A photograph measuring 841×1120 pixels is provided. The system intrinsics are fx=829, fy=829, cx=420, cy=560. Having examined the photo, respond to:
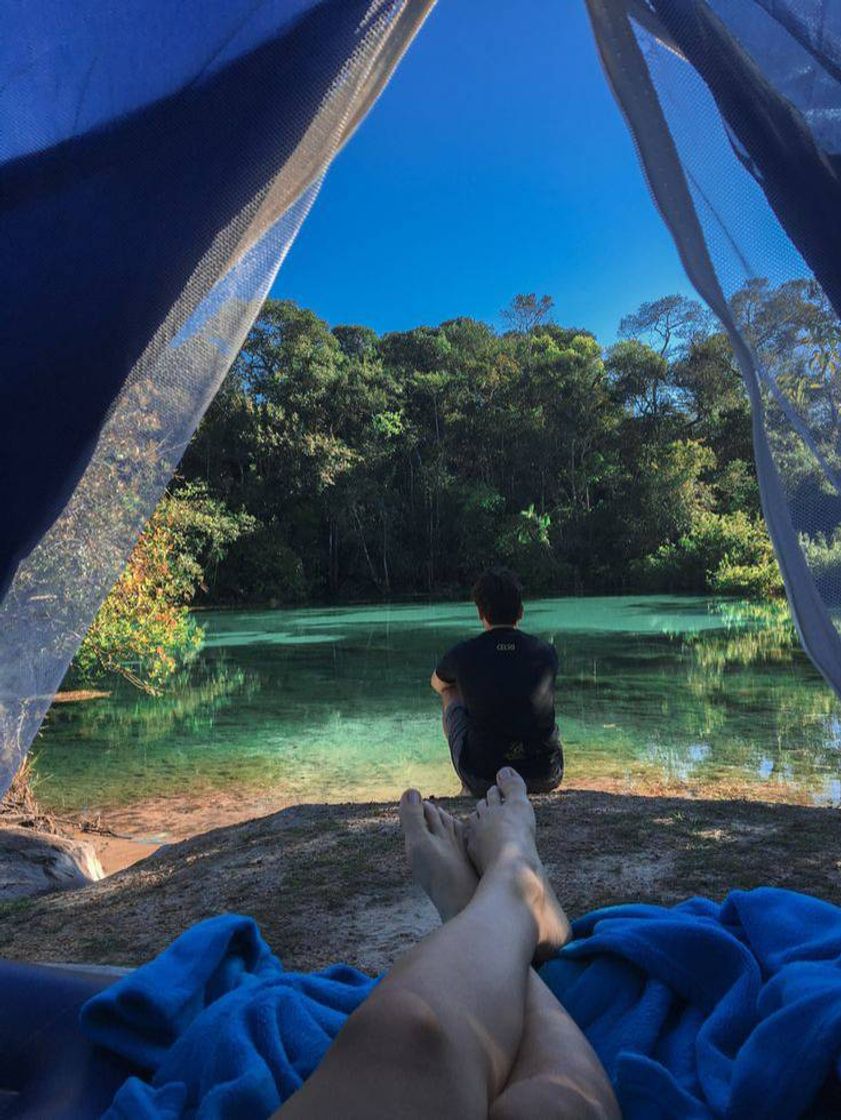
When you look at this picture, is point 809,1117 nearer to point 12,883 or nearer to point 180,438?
point 180,438

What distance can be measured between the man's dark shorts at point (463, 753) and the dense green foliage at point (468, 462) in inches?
664

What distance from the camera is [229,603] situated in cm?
2005

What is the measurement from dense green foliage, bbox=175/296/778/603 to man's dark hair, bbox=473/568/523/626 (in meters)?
17.0

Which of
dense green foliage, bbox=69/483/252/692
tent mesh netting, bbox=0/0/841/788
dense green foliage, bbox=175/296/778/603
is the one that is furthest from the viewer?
dense green foliage, bbox=175/296/778/603

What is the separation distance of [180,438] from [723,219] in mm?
886

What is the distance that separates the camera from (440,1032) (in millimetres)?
639

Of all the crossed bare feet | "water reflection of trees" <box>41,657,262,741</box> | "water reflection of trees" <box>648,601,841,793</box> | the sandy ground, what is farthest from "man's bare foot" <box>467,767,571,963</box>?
"water reflection of trees" <box>41,657,262,741</box>

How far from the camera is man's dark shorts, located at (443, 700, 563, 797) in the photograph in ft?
9.32

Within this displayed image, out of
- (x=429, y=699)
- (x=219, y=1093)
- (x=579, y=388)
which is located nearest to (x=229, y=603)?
(x=579, y=388)

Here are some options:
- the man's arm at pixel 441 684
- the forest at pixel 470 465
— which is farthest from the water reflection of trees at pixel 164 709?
the forest at pixel 470 465

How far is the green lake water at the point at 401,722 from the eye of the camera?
536 centimetres

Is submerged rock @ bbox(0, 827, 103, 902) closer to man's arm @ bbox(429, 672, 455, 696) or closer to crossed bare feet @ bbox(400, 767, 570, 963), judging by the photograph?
man's arm @ bbox(429, 672, 455, 696)

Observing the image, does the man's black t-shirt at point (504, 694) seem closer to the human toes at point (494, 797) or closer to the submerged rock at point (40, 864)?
the human toes at point (494, 797)

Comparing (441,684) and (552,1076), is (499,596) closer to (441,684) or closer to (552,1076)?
(441,684)
